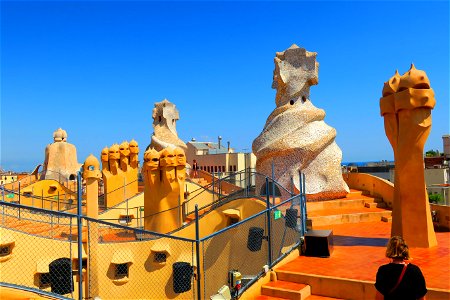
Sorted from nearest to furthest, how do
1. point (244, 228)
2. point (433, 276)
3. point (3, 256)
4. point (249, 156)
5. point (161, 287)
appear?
1. point (433, 276)
2. point (244, 228)
3. point (3, 256)
4. point (161, 287)
5. point (249, 156)

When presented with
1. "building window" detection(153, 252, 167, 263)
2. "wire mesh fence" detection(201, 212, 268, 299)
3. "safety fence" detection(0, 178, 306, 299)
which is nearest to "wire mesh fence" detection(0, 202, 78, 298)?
"safety fence" detection(0, 178, 306, 299)

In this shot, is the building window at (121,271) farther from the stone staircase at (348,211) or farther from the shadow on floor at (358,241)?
the shadow on floor at (358,241)

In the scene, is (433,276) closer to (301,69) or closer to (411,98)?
(411,98)

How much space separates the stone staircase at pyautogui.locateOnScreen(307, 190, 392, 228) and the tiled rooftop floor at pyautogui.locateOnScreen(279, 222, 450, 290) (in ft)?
5.09

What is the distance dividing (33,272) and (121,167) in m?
9.87

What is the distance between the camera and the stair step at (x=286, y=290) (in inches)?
253

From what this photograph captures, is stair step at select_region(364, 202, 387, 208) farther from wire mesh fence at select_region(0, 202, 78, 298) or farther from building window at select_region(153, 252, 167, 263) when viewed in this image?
wire mesh fence at select_region(0, 202, 78, 298)

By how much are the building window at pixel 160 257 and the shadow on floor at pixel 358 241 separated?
6321mm

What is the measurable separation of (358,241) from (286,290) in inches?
136

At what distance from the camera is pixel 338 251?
8328mm

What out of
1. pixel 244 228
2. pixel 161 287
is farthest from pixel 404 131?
pixel 161 287

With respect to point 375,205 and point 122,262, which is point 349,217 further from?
point 122,262

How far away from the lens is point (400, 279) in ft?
11.9

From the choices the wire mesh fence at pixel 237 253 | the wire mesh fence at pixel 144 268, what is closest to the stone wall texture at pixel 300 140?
the wire mesh fence at pixel 237 253
